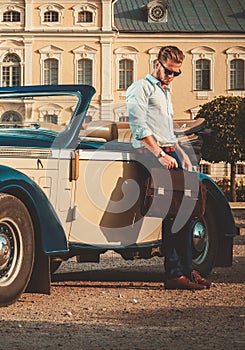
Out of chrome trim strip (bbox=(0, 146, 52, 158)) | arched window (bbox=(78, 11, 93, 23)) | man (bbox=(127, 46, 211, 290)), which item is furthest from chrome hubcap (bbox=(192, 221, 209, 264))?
arched window (bbox=(78, 11, 93, 23))

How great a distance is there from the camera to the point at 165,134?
22.6ft

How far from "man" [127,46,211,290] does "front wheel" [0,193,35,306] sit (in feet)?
3.40

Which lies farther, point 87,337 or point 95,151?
point 95,151

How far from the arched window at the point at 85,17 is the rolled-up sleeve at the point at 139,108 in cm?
4991

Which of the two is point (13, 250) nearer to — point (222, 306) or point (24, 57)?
point (222, 306)

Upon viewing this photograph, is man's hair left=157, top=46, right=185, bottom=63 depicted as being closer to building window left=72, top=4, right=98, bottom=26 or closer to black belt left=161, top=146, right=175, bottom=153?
black belt left=161, top=146, right=175, bottom=153

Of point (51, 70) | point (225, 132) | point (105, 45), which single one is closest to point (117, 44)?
point (105, 45)

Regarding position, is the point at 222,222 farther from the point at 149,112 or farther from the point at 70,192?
the point at 70,192

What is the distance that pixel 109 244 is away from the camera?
22.0ft

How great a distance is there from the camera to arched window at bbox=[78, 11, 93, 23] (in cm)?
5612

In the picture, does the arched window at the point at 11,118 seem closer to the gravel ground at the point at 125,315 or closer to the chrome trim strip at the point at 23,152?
the chrome trim strip at the point at 23,152

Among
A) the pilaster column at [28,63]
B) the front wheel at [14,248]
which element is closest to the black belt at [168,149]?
the front wheel at [14,248]

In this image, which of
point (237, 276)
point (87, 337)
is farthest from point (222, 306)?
point (237, 276)

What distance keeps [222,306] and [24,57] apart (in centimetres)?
5176
